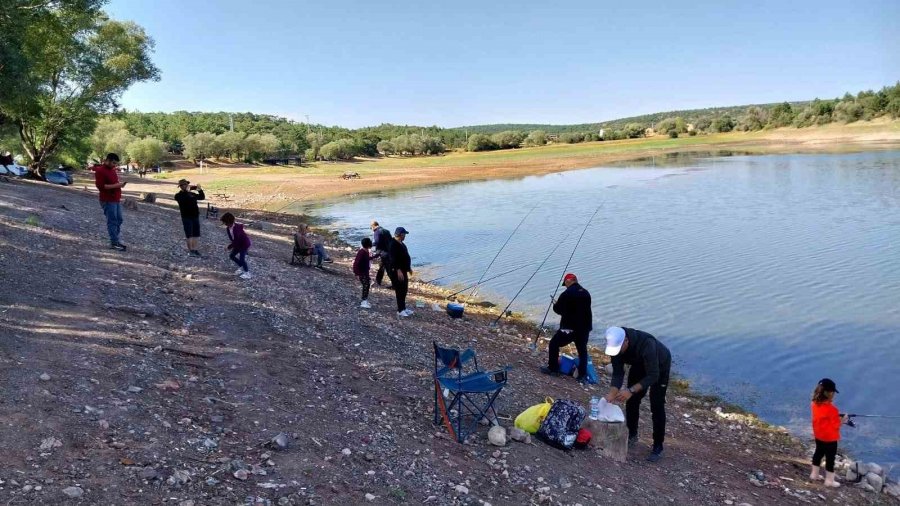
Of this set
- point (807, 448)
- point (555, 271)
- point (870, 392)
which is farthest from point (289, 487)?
point (555, 271)

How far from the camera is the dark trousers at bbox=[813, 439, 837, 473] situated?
7.81 metres

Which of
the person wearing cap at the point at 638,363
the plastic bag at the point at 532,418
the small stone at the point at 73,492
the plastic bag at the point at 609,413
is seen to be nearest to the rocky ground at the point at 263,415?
the small stone at the point at 73,492

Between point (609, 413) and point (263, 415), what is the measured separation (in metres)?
4.17

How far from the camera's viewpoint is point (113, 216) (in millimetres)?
13602

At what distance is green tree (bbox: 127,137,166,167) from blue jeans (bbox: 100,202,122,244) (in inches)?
2569

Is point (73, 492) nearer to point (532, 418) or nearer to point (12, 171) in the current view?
point (532, 418)

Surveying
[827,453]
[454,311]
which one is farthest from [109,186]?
[827,453]

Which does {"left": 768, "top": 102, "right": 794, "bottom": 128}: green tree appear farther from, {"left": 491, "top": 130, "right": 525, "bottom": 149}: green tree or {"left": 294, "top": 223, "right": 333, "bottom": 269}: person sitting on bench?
{"left": 294, "top": 223, "right": 333, "bottom": 269}: person sitting on bench

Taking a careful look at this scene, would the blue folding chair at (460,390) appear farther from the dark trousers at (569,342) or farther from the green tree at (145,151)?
the green tree at (145,151)

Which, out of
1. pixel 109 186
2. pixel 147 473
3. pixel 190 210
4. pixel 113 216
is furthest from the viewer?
pixel 190 210

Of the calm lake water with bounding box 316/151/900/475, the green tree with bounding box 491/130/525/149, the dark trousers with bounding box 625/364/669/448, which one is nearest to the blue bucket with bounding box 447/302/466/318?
the calm lake water with bounding box 316/151/900/475

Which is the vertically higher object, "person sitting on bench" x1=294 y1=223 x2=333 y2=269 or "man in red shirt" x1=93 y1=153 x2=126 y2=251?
"man in red shirt" x1=93 y1=153 x2=126 y2=251

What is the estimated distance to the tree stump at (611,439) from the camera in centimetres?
758

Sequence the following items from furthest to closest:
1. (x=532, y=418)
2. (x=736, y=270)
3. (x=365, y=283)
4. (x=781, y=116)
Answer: (x=781, y=116), (x=736, y=270), (x=365, y=283), (x=532, y=418)
